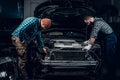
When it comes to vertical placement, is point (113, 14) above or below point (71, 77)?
above

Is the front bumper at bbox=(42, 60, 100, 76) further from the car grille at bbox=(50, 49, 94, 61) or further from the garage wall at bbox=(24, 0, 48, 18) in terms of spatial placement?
the garage wall at bbox=(24, 0, 48, 18)

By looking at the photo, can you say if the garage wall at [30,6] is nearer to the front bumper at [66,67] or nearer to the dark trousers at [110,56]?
the dark trousers at [110,56]

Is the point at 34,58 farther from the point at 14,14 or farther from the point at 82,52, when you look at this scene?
the point at 14,14

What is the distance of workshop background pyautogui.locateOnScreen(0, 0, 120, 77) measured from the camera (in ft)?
32.3

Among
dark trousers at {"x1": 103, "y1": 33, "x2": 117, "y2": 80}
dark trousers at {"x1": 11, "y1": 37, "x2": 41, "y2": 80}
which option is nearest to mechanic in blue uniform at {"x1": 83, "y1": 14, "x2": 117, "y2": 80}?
dark trousers at {"x1": 103, "y1": 33, "x2": 117, "y2": 80}

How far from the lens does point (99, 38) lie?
28.7 ft

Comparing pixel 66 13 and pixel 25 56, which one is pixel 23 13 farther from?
pixel 25 56

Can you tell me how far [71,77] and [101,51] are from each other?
3.82 ft

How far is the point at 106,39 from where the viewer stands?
8594 millimetres

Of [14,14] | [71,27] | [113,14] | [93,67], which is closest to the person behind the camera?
[93,67]

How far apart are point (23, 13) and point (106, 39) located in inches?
273

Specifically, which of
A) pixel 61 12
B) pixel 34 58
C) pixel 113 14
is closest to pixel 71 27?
pixel 61 12

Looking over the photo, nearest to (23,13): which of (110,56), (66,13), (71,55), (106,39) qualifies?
(66,13)

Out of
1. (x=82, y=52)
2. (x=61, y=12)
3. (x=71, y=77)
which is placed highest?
(x=61, y=12)
